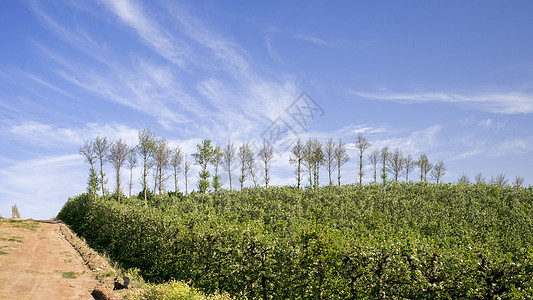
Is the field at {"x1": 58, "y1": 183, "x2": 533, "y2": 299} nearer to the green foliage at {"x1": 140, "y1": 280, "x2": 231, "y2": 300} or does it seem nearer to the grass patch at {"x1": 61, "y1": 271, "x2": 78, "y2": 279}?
the green foliage at {"x1": 140, "y1": 280, "x2": 231, "y2": 300}

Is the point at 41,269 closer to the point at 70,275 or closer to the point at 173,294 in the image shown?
the point at 70,275

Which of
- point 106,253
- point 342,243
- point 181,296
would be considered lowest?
point 106,253

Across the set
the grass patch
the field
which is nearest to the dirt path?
the grass patch

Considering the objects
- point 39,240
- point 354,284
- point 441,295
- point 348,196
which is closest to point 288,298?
point 354,284

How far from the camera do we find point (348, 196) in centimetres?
3316

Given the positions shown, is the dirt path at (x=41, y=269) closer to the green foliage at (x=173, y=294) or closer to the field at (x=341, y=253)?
the field at (x=341, y=253)

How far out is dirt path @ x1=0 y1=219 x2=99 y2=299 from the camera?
1465cm

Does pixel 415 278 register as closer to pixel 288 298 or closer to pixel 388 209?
pixel 288 298

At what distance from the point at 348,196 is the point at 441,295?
942 inches

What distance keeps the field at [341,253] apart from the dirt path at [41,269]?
325 cm

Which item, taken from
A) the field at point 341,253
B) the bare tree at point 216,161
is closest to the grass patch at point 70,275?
the field at point 341,253

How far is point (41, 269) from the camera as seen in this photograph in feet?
60.6

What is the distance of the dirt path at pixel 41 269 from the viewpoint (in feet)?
48.1

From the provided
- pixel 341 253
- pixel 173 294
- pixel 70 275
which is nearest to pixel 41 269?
pixel 70 275
